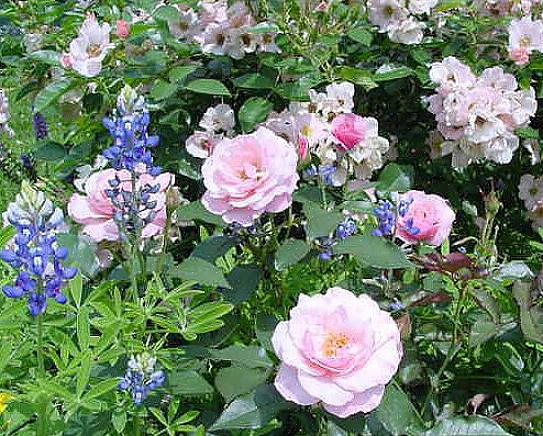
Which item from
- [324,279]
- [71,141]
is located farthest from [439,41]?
[71,141]

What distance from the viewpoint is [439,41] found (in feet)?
7.07

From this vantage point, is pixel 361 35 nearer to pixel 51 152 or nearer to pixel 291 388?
pixel 51 152

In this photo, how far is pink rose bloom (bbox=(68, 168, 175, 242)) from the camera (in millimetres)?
1461

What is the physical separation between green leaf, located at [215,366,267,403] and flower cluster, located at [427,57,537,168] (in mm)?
854

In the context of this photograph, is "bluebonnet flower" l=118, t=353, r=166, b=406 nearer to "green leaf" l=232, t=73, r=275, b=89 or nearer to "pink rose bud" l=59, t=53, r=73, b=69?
"green leaf" l=232, t=73, r=275, b=89

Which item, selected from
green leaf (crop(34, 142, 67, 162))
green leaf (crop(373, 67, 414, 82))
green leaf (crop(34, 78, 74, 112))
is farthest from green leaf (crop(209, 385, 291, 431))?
green leaf (crop(34, 142, 67, 162))

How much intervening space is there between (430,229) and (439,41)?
0.83m

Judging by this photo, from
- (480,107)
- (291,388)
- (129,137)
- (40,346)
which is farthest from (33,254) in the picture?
(480,107)

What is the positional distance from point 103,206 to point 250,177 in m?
0.25

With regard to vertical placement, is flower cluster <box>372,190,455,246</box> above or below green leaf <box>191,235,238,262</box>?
above

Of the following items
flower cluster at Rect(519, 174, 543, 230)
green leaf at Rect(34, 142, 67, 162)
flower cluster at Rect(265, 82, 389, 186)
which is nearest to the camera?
flower cluster at Rect(265, 82, 389, 186)

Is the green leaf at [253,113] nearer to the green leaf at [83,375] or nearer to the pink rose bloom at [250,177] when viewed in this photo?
the pink rose bloom at [250,177]

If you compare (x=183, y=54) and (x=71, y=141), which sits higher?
(x=183, y=54)

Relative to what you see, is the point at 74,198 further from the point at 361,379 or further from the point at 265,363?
the point at 361,379
